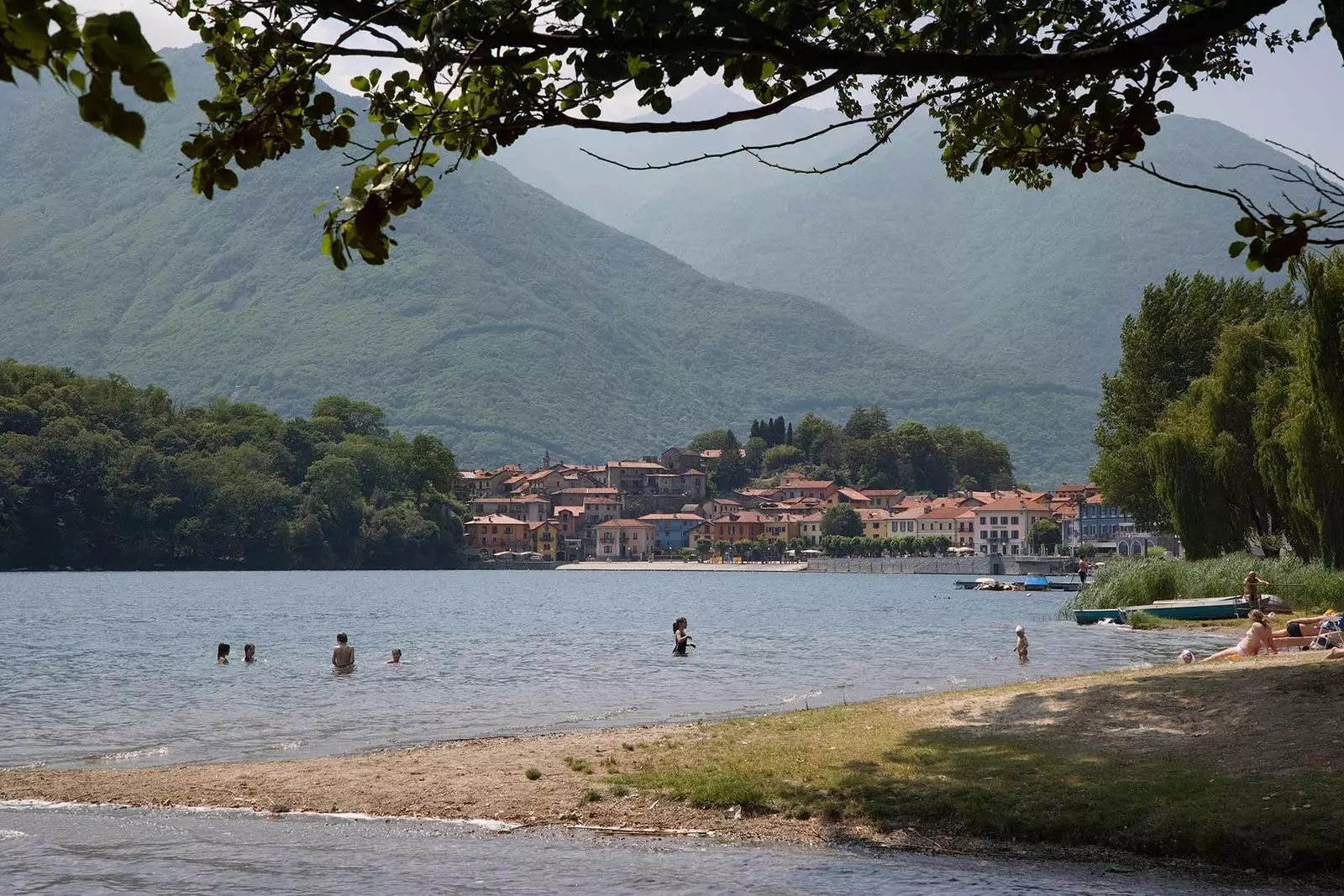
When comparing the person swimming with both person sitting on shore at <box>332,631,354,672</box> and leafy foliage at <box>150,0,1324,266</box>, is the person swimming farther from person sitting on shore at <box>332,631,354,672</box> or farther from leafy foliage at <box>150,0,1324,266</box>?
leafy foliage at <box>150,0,1324,266</box>

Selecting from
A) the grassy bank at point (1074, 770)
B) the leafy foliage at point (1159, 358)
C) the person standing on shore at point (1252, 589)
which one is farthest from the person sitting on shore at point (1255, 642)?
the leafy foliage at point (1159, 358)

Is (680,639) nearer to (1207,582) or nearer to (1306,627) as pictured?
(1207,582)

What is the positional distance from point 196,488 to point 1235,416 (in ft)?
431

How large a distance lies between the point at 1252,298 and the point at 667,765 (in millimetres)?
52752

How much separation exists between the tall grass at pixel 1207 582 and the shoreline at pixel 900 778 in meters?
18.9

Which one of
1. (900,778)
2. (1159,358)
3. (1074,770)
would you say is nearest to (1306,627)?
(1074,770)

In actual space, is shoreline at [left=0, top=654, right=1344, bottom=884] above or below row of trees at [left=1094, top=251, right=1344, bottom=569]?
below

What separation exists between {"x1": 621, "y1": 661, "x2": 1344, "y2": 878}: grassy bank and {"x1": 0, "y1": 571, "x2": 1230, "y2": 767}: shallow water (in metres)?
9.04

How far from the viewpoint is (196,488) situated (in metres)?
161

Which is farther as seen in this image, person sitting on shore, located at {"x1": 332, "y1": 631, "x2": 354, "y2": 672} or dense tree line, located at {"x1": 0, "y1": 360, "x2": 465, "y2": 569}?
dense tree line, located at {"x1": 0, "y1": 360, "x2": 465, "y2": 569}

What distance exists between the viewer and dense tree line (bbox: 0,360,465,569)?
149 metres

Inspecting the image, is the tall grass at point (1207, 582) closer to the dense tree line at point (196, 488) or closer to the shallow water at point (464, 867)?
the shallow water at point (464, 867)

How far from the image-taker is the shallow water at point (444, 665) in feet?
89.4

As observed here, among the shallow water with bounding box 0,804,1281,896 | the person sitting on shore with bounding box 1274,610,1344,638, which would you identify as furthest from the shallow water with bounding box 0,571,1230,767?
the shallow water with bounding box 0,804,1281,896
